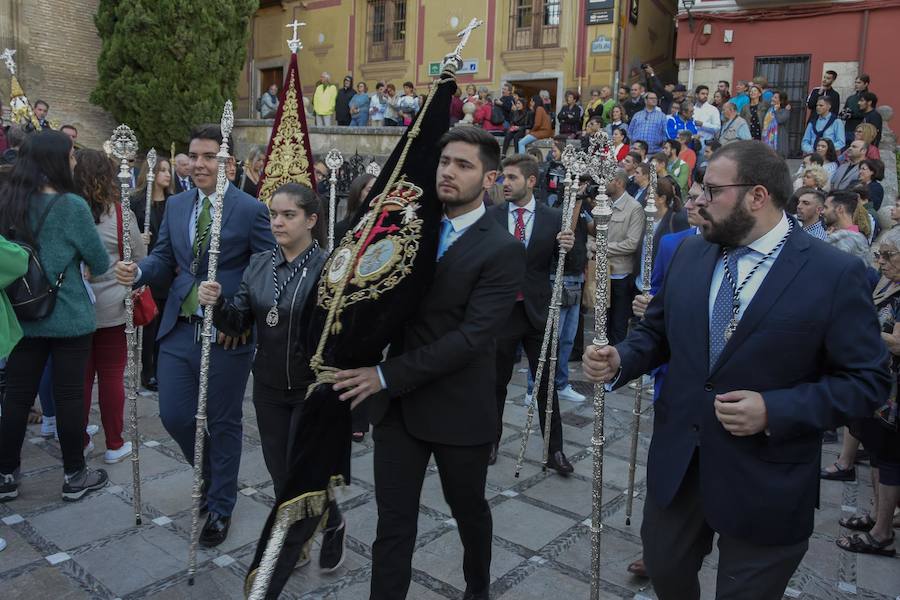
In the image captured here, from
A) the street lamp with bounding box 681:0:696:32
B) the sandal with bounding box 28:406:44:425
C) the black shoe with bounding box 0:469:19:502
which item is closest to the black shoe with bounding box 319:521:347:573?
the black shoe with bounding box 0:469:19:502

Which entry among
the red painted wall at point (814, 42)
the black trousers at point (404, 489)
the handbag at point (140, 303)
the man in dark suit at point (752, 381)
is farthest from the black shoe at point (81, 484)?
the red painted wall at point (814, 42)

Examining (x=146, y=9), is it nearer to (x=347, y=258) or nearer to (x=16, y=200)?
(x=16, y=200)

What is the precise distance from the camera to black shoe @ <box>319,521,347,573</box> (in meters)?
3.69

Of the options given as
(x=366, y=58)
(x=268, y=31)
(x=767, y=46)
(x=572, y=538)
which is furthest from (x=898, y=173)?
(x=268, y=31)

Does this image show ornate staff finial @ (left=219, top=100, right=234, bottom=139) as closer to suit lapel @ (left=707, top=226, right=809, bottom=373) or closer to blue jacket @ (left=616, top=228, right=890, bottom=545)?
blue jacket @ (left=616, top=228, right=890, bottom=545)

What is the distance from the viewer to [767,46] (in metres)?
19.1

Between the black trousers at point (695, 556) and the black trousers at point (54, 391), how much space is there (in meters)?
3.50

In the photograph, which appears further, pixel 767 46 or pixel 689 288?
pixel 767 46

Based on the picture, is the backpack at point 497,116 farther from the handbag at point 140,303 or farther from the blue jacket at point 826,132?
the handbag at point 140,303

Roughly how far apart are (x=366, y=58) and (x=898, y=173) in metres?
17.2

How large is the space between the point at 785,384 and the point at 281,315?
2.26 metres

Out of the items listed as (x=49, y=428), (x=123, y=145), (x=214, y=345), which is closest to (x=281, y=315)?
(x=214, y=345)

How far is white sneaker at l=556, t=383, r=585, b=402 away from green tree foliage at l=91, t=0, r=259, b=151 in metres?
16.0

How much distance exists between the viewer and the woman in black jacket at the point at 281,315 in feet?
11.5
